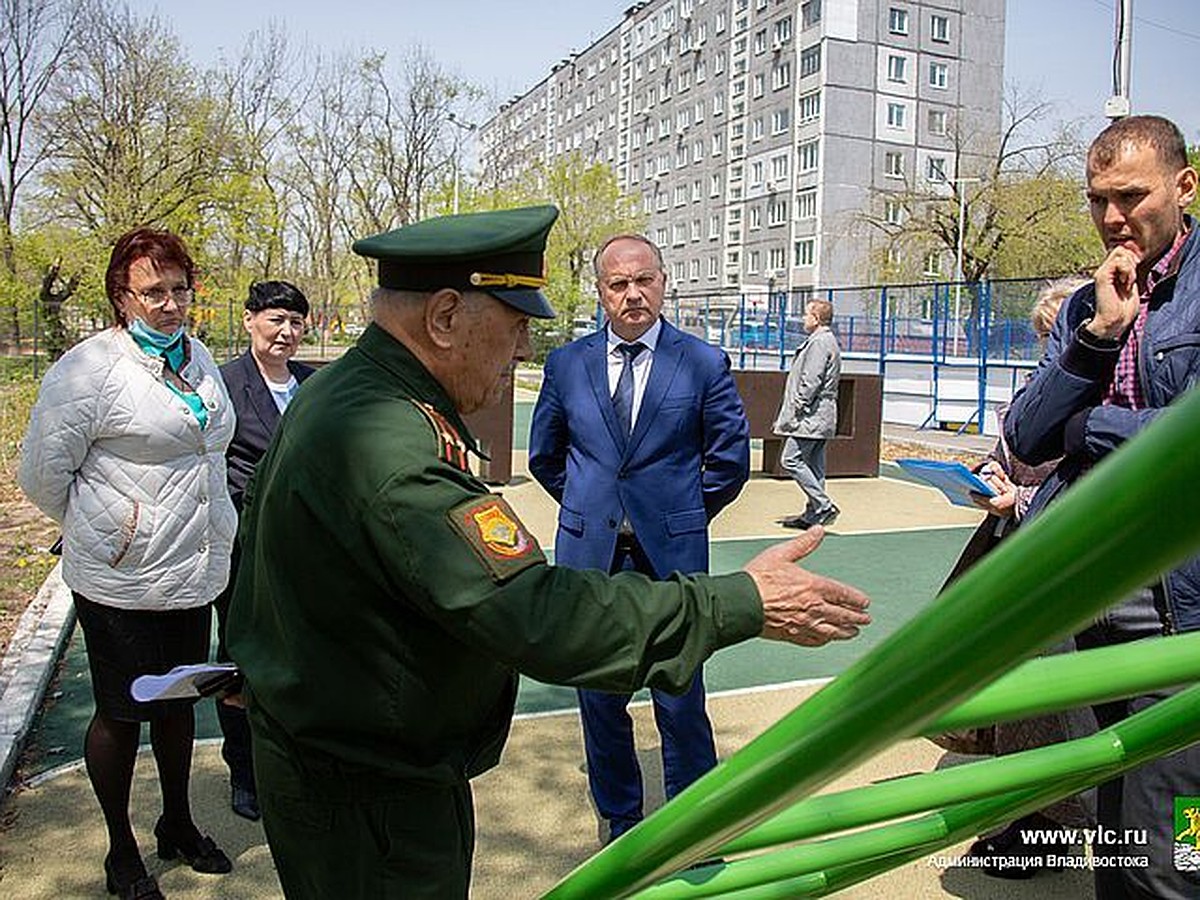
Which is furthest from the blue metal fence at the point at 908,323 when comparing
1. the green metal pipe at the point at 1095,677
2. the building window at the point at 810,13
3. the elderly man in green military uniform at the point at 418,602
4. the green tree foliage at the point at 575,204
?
the building window at the point at 810,13

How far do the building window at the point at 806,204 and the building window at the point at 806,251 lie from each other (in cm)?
145

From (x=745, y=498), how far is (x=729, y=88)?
68572 mm

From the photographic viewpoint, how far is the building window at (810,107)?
64.6 metres

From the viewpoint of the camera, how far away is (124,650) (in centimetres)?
356

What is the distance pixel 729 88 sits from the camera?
75.4m

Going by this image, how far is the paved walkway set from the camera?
3.71 metres

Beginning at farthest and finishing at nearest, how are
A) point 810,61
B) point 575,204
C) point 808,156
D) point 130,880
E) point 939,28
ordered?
point 939,28 < point 808,156 < point 810,61 < point 575,204 < point 130,880

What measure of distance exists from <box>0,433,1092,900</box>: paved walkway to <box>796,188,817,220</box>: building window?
6231 centimetres

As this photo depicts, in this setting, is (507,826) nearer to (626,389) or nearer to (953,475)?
(626,389)

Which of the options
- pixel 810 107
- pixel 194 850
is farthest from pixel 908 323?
pixel 810 107

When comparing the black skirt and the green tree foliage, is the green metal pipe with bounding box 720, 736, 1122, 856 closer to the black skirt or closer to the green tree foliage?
the black skirt

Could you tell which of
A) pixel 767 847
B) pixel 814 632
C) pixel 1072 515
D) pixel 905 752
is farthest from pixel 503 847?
pixel 1072 515

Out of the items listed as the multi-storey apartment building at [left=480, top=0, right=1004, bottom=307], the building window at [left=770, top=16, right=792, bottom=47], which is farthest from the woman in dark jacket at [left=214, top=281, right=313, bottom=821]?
the building window at [left=770, top=16, right=792, bottom=47]

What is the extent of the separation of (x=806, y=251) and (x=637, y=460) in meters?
63.9
